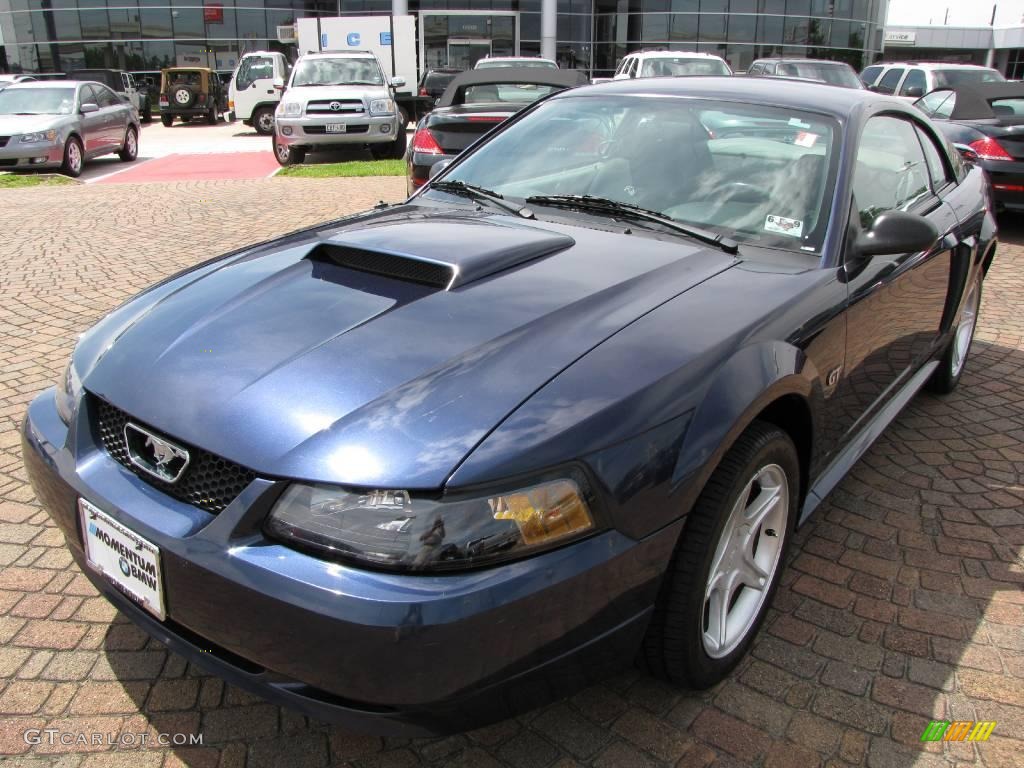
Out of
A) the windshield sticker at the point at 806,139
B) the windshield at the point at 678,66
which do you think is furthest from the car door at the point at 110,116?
the windshield sticker at the point at 806,139

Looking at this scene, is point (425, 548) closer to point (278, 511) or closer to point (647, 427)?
point (278, 511)

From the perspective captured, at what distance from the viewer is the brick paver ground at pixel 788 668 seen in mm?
2135

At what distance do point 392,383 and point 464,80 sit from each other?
7870 mm

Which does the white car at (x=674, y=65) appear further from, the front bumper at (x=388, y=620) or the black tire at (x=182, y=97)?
the black tire at (x=182, y=97)

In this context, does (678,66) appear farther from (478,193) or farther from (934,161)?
(478,193)

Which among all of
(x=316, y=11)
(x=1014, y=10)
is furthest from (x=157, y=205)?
(x=1014, y=10)

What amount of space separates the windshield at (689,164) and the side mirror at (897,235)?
158mm

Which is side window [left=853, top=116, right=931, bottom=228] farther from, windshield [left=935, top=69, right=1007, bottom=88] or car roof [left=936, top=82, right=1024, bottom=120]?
windshield [left=935, top=69, right=1007, bottom=88]

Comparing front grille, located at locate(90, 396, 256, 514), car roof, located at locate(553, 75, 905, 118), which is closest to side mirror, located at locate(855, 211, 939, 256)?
car roof, located at locate(553, 75, 905, 118)

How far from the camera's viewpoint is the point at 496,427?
5.82 feet

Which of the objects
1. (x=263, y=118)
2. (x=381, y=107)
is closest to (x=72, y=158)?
(x=381, y=107)

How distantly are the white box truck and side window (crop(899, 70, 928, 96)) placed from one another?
12.7 meters

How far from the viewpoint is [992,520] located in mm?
3316

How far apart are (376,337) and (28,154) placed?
13325 mm
